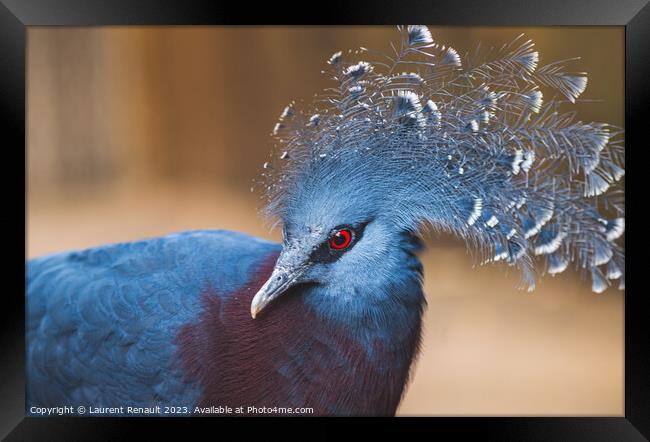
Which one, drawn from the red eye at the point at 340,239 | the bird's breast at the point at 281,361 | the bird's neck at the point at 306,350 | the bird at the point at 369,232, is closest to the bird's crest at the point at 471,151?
the bird at the point at 369,232

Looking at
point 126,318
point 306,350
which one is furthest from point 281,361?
point 126,318

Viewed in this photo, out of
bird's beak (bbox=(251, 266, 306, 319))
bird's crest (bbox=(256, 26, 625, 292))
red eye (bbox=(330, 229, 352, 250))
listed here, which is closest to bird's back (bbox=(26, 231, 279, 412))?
bird's beak (bbox=(251, 266, 306, 319))

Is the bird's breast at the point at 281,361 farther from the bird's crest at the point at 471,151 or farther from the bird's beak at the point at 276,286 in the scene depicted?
the bird's crest at the point at 471,151

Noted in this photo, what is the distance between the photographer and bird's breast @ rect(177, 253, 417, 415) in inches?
76.2

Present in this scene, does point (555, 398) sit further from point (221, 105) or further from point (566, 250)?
point (221, 105)

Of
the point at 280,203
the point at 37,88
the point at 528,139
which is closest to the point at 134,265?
the point at 280,203

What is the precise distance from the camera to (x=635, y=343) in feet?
6.66

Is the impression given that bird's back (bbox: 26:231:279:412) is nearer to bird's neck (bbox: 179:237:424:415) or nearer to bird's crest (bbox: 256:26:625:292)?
bird's neck (bbox: 179:237:424:415)

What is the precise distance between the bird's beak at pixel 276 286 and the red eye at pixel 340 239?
0.12 m

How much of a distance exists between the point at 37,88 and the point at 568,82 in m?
1.93

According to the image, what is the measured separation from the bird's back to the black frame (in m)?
0.09

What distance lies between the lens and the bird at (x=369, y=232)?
187 centimetres
